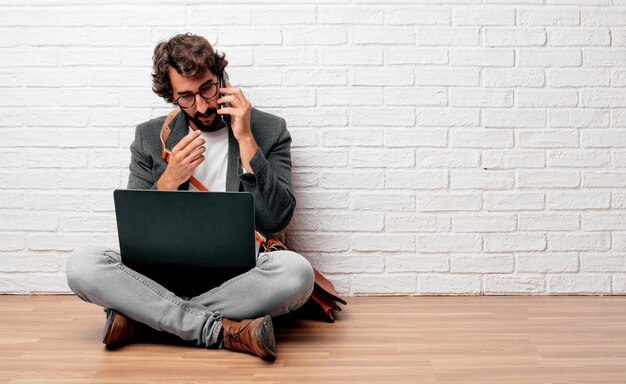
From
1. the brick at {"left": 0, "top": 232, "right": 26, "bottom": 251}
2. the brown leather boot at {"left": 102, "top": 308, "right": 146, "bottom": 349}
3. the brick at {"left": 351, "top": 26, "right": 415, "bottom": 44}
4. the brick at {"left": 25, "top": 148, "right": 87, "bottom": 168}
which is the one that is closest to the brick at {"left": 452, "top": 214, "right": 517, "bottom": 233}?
the brick at {"left": 351, "top": 26, "right": 415, "bottom": 44}

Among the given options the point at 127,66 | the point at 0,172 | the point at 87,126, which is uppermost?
the point at 127,66

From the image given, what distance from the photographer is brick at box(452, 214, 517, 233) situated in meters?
2.87

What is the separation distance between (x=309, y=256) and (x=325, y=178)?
1.11 ft

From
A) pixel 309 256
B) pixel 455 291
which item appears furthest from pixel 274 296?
pixel 455 291

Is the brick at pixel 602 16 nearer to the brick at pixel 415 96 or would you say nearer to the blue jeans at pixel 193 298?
the brick at pixel 415 96

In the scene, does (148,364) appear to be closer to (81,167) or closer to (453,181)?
(81,167)

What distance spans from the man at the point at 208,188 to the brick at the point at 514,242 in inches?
36.6

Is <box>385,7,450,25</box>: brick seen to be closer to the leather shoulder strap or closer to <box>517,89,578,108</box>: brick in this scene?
<box>517,89,578,108</box>: brick

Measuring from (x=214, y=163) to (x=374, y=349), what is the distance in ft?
3.05

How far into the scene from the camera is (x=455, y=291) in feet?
9.48

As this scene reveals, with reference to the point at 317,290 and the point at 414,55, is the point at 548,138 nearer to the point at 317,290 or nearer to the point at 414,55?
the point at 414,55

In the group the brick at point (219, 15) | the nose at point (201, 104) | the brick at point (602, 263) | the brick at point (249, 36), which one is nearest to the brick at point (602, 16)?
the brick at point (602, 263)

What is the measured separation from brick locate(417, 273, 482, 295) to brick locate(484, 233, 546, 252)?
15 centimetres

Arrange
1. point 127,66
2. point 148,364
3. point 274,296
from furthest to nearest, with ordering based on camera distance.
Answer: point 127,66 < point 274,296 < point 148,364
